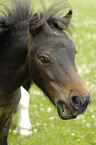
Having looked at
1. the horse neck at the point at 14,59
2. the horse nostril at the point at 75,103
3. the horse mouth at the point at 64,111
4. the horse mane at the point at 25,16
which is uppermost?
the horse mane at the point at 25,16

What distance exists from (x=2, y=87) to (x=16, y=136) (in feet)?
7.13

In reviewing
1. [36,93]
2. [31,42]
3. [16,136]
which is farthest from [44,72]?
[36,93]

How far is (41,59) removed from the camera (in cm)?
304

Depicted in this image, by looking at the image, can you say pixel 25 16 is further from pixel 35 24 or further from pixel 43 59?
pixel 43 59

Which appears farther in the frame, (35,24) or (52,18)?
(52,18)

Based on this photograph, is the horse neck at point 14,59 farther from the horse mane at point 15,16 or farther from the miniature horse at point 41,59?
the horse mane at point 15,16

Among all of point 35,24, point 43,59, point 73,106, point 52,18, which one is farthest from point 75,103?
point 52,18

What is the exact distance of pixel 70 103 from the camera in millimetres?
2848

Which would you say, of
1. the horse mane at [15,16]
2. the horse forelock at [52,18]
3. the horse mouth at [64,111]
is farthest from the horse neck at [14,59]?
the horse mouth at [64,111]

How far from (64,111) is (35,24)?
45.8 inches

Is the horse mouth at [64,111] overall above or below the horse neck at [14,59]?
below

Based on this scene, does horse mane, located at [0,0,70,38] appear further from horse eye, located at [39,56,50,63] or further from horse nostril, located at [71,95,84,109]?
horse nostril, located at [71,95,84,109]

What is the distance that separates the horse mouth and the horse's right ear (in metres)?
0.98

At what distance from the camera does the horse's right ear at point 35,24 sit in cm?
313
